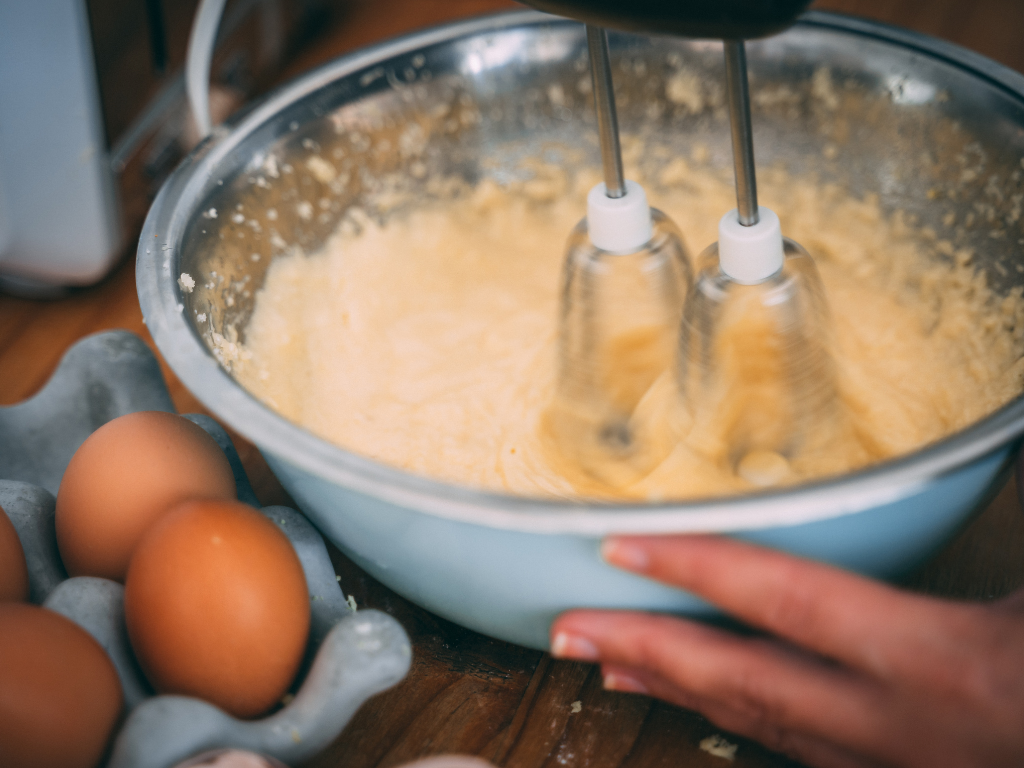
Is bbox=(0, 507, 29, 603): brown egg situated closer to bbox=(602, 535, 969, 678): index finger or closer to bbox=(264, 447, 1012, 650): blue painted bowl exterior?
bbox=(264, 447, 1012, 650): blue painted bowl exterior

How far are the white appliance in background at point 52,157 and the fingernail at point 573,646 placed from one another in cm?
57

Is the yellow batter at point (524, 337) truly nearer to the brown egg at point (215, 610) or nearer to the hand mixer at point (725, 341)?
the hand mixer at point (725, 341)

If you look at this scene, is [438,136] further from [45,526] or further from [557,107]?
[45,526]

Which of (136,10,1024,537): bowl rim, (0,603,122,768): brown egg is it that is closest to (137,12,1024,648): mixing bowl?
(136,10,1024,537): bowl rim

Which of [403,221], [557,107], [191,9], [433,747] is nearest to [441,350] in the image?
[403,221]

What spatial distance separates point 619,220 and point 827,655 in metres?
0.28

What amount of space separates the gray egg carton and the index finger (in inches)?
5.1

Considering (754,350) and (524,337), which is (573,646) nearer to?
(754,350)

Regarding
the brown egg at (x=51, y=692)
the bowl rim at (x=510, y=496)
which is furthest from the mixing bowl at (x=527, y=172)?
the brown egg at (x=51, y=692)

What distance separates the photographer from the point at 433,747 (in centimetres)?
47

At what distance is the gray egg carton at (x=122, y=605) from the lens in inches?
15.2

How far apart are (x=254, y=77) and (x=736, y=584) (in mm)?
829

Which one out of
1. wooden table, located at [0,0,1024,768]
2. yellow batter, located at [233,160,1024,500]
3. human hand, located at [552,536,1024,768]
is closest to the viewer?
human hand, located at [552,536,1024,768]

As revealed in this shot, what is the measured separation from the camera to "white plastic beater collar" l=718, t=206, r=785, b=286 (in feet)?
1.59
